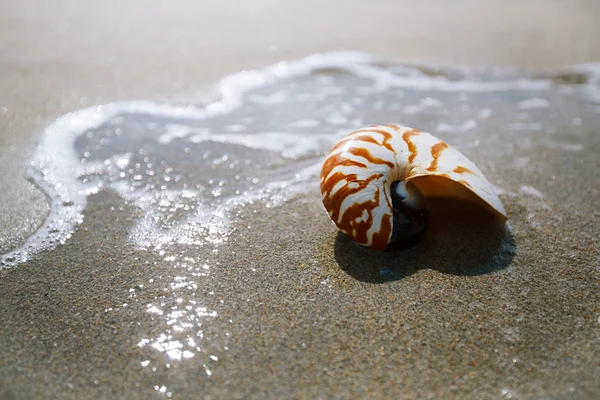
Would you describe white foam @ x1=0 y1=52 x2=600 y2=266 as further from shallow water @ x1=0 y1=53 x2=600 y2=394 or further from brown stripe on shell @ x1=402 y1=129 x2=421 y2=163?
brown stripe on shell @ x1=402 y1=129 x2=421 y2=163

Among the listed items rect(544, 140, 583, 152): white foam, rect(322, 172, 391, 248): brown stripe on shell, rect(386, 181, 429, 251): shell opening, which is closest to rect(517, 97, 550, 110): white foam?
rect(544, 140, 583, 152): white foam

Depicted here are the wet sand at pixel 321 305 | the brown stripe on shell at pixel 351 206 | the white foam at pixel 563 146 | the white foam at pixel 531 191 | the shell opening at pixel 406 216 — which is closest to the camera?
the wet sand at pixel 321 305

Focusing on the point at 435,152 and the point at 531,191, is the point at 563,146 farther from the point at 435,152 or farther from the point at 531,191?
the point at 435,152

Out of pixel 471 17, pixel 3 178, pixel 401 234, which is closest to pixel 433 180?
pixel 401 234

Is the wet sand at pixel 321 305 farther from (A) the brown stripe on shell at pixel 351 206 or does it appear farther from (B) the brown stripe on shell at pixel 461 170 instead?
(B) the brown stripe on shell at pixel 461 170

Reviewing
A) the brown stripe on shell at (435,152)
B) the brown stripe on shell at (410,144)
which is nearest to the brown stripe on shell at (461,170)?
the brown stripe on shell at (435,152)

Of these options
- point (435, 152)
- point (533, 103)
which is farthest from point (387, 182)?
point (533, 103)

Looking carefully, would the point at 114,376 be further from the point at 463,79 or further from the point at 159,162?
the point at 463,79
